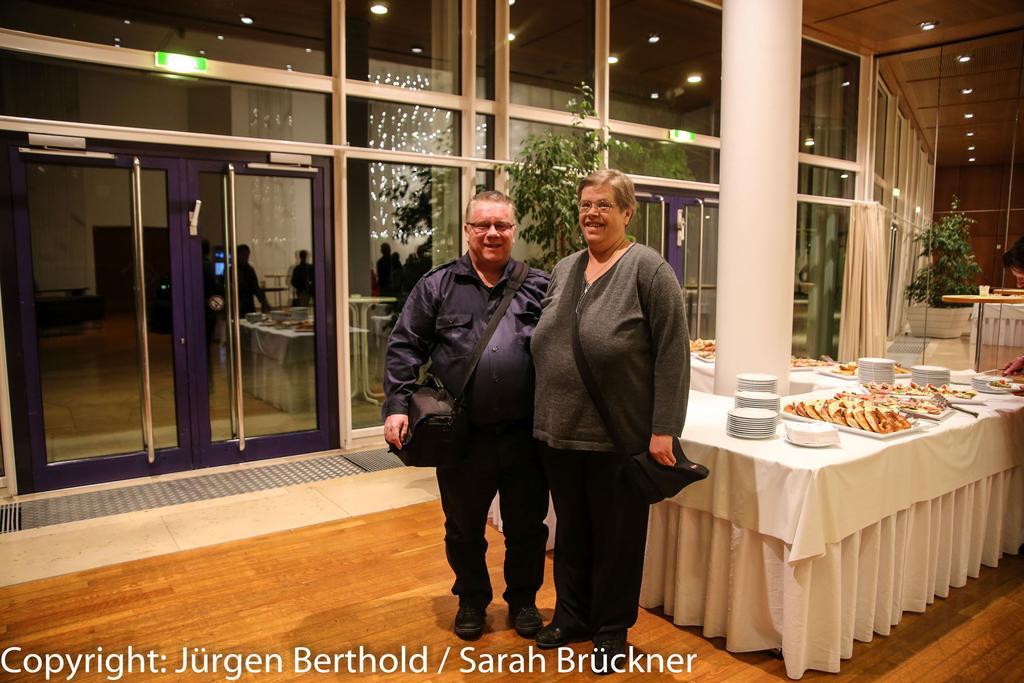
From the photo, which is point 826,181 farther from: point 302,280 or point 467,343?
point 467,343

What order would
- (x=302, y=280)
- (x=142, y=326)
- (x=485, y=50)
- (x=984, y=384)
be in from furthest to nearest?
(x=485, y=50)
(x=302, y=280)
(x=142, y=326)
(x=984, y=384)

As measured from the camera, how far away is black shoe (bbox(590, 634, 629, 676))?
2486 mm

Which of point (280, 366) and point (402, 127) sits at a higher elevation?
point (402, 127)

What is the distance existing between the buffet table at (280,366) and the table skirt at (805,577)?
10.8 ft

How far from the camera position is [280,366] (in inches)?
211

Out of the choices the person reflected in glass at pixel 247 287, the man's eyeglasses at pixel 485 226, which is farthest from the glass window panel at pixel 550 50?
the man's eyeglasses at pixel 485 226

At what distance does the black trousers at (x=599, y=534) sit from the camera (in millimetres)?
2420

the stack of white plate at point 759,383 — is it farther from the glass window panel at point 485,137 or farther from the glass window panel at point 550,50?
the glass window panel at point 550,50

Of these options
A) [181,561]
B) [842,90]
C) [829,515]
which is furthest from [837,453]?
[842,90]

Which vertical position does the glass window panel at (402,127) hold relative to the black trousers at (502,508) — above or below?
above

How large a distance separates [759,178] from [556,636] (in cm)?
237

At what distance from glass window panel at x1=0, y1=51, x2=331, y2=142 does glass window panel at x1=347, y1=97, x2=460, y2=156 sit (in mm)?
250

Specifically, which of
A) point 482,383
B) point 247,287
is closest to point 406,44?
point 247,287

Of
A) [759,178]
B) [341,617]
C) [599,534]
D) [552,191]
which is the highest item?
[552,191]
